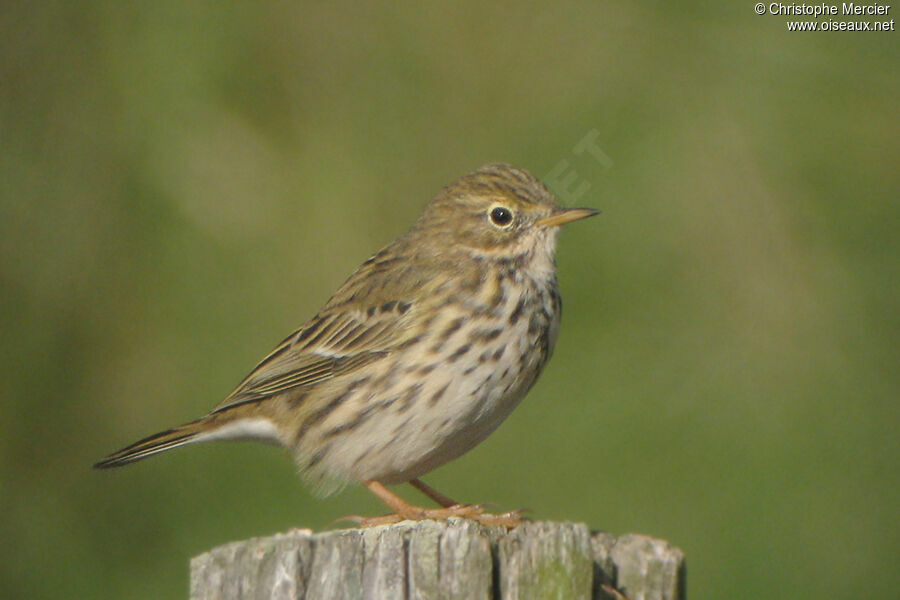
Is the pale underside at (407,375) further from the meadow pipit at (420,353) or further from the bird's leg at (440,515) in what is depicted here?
the bird's leg at (440,515)

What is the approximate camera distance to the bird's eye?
6.94 meters

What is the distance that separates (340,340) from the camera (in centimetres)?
→ 699

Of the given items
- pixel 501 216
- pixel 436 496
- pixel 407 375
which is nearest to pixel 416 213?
pixel 501 216

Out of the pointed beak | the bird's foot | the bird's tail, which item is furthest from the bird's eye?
the bird's tail

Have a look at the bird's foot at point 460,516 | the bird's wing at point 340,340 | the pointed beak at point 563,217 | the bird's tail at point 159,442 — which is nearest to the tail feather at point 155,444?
the bird's tail at point 159,442

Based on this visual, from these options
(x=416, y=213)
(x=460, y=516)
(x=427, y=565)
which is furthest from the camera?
(x=416, y=213)

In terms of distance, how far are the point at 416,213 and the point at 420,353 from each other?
3.79 meters

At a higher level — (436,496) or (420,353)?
(420,353)

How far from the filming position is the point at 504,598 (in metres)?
4.11

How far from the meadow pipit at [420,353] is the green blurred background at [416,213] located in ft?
6.75

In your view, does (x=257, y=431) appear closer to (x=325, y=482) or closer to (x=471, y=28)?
(x=325, y=482)

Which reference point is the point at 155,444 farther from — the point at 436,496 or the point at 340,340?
the point at 436,496

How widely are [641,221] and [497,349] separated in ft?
12.7

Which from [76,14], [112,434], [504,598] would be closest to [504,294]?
[504,598]
